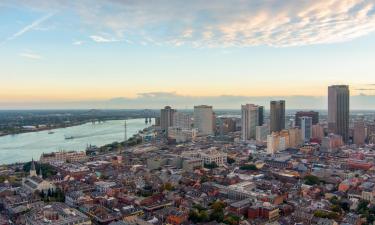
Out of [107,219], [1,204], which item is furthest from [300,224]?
[1,204]

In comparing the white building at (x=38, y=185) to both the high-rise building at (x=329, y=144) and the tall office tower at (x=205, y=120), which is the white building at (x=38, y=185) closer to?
the high-rise building at (x=329, y=144)

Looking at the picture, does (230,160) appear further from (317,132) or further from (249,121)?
(317,132)

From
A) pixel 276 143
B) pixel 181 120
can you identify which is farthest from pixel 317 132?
pixel 181 120

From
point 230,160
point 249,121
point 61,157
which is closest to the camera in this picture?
point 230,160

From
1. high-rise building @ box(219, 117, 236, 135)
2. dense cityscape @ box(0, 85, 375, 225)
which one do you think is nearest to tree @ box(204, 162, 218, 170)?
dense cityscape @ box(0, 85, 375, 225)

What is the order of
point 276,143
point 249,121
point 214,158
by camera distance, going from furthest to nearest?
point 249,121 → point 276,143 → point 214,158

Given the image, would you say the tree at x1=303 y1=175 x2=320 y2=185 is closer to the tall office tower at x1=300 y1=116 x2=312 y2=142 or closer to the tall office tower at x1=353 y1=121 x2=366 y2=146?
the tall office tower at x1=353 y1=121 x2=366 y2=146

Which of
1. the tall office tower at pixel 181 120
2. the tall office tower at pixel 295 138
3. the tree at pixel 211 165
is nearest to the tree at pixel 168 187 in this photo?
the tree at pixel 211 165
